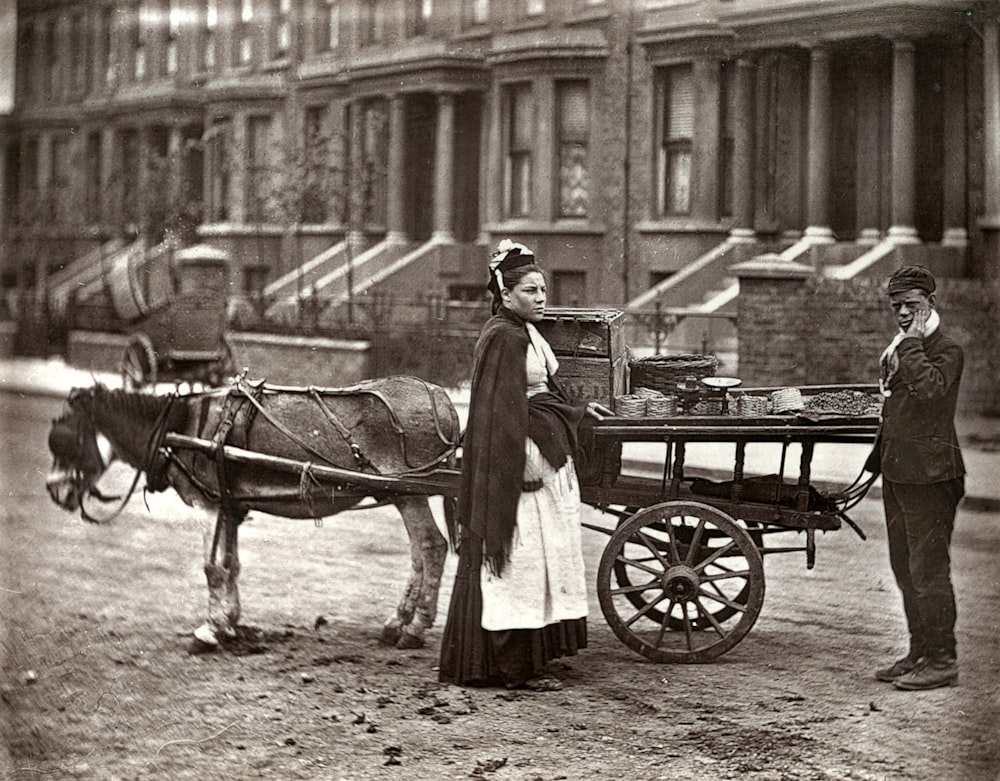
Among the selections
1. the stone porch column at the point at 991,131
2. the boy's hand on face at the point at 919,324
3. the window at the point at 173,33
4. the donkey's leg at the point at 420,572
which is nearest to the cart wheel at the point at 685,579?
the donkey's leg at the point at 420,572

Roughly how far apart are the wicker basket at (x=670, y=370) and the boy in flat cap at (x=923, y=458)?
84cm

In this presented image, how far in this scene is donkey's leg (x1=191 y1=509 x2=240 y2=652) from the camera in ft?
20.2

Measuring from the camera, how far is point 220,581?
20.5 ft

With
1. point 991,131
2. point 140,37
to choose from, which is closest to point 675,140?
point 991,131

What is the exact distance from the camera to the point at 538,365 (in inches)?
216

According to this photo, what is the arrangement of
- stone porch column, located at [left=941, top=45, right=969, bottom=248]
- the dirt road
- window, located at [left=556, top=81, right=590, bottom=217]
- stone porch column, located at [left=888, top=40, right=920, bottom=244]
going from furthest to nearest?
window, located at [left=556, top=81, right=590, bottom=217] < stone porch column, located at [left=888, top=40, right=920, bottom=244] < stone porch column, located at [left=941, top=45, right=969, bottom=248] < the dirt road

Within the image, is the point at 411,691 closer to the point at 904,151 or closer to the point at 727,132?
the point at 727,132

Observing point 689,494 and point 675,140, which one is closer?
point 689,494

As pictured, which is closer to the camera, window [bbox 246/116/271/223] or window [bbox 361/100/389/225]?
window [bbox 246/116/271/223]

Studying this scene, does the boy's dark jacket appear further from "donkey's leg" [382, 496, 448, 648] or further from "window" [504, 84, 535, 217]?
"window" [504, 84, 535, 217]

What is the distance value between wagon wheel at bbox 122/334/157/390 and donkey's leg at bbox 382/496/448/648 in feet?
6.17

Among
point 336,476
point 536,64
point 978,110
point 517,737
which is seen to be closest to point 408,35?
point 536,64

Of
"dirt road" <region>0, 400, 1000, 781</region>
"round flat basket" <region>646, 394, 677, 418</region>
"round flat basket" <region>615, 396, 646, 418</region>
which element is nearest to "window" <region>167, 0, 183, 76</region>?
"dirt road" <region>0, 400, 1000, 781</region>

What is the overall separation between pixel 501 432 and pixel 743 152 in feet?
8.39
